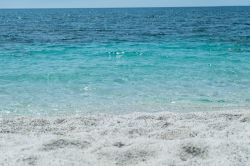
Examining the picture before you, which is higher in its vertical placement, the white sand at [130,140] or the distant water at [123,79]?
the white sand at [130,140]

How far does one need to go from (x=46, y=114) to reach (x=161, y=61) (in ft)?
29.4

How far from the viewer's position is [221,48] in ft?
71.6

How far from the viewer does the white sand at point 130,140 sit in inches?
208

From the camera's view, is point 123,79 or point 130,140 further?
point 123,79

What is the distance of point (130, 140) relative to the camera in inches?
242

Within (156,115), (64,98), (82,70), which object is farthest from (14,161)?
(82,70)

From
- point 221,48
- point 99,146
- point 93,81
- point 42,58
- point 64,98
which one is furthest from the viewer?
point 221,48

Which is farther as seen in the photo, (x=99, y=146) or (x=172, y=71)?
(x=172, y=71)

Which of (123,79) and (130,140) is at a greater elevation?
(130,140)

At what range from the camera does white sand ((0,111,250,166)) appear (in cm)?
528

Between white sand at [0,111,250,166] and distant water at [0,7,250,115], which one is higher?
white sand at [0,111,250,166]

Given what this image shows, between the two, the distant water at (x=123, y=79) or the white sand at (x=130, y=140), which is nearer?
the white sand at (x=130, y=140)

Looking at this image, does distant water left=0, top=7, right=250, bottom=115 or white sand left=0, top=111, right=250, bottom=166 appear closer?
white sand left=0, top=111, right=250, bottom=166

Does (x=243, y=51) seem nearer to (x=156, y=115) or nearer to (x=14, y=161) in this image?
(x=156, y=115)
